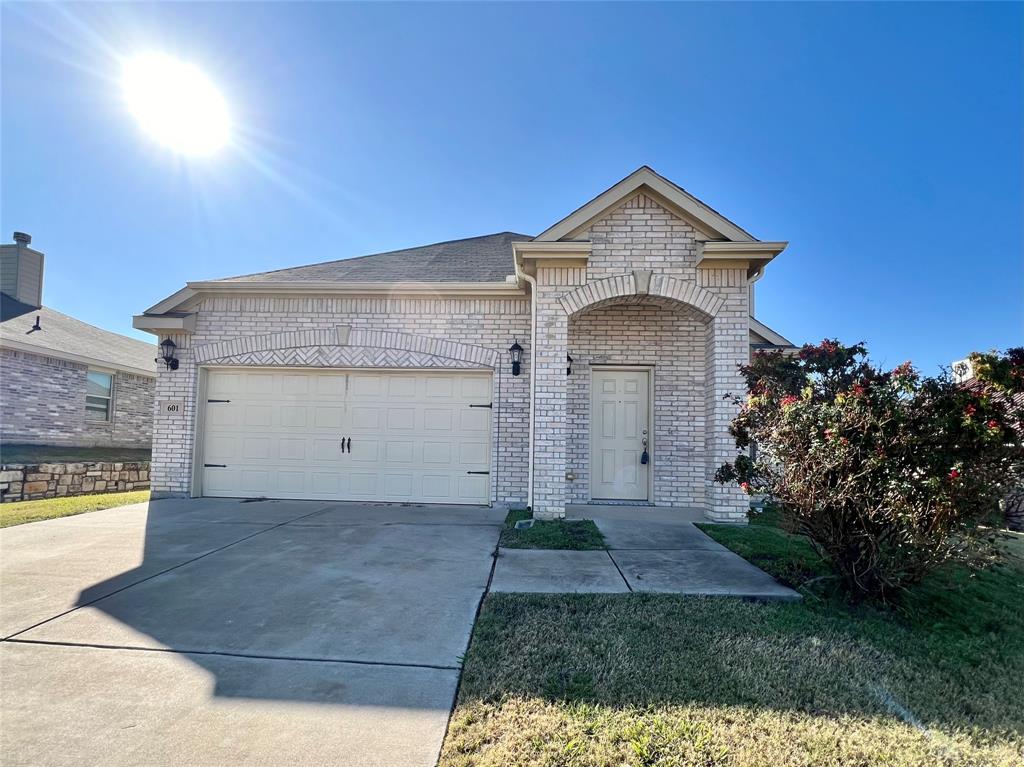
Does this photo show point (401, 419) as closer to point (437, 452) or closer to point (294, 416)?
point (437, 452)

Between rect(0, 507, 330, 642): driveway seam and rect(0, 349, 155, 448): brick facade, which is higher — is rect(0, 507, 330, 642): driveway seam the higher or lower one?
the lower one

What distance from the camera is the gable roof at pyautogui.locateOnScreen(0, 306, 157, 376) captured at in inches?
457

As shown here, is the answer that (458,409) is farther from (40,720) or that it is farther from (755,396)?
(40,720)

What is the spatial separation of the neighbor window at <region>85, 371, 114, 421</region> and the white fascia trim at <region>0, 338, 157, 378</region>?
367mm

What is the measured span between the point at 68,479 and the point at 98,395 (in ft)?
11.6

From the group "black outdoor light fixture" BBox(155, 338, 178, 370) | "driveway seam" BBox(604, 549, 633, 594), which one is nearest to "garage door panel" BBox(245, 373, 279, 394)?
"black outdoor light fixture" BBox(155, 338, 178, 370)

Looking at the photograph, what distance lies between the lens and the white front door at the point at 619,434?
7590 mm

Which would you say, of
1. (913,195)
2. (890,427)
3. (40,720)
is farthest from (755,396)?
(913,195)

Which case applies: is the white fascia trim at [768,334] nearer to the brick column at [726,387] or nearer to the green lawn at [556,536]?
the brick column at [726,387]

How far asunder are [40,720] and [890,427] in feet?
16.5

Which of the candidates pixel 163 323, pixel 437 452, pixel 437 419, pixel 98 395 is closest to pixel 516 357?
pixel 437 419

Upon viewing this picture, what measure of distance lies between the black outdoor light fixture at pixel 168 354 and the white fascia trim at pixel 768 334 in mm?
9972

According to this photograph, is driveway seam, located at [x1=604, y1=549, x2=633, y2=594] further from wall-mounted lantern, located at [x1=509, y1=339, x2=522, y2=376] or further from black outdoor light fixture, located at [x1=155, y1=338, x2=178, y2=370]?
black outdoor light fixture, located at [x1=155, y1=338, x2=178, y2=370]

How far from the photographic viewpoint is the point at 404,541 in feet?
17.4
